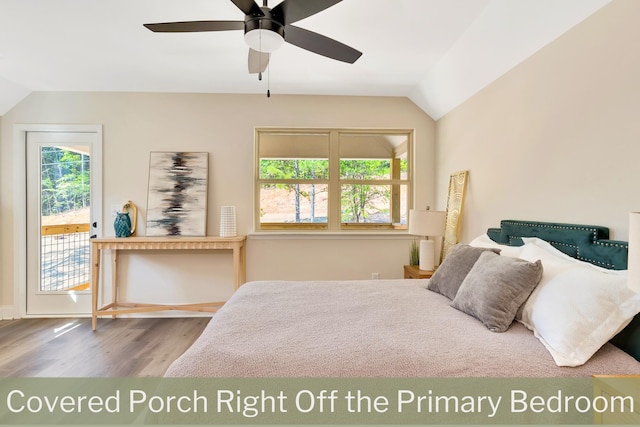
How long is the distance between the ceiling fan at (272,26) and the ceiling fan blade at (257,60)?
10.5 inches

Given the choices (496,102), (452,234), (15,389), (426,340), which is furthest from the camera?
(452,234)

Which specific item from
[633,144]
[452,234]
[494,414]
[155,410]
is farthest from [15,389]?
[633,144]

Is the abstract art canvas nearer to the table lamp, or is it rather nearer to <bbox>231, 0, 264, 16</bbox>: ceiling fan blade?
<bbox>231, 0, 264, 16</bbox>: ceiling fan blade

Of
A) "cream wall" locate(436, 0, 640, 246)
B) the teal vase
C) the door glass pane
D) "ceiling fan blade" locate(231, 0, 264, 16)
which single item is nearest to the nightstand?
"cream wall" locate(436, 0, 640, 246)

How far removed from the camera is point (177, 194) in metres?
3.34

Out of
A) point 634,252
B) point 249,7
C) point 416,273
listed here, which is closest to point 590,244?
point 634,252

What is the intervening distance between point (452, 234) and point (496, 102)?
50.1 inches

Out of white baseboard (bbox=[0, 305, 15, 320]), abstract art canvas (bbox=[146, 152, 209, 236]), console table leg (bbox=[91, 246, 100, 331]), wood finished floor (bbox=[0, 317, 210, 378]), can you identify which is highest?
abstract art canvas (bbox=[146, 152, 209, 236])

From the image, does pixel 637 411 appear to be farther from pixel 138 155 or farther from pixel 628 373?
pixel 138 155

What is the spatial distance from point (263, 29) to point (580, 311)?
6.27ft

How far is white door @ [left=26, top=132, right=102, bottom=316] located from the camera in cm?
333

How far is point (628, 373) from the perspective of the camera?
42.7 inches

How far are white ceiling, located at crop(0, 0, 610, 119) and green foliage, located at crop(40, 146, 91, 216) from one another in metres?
0.68

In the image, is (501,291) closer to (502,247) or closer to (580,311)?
(580,311)
